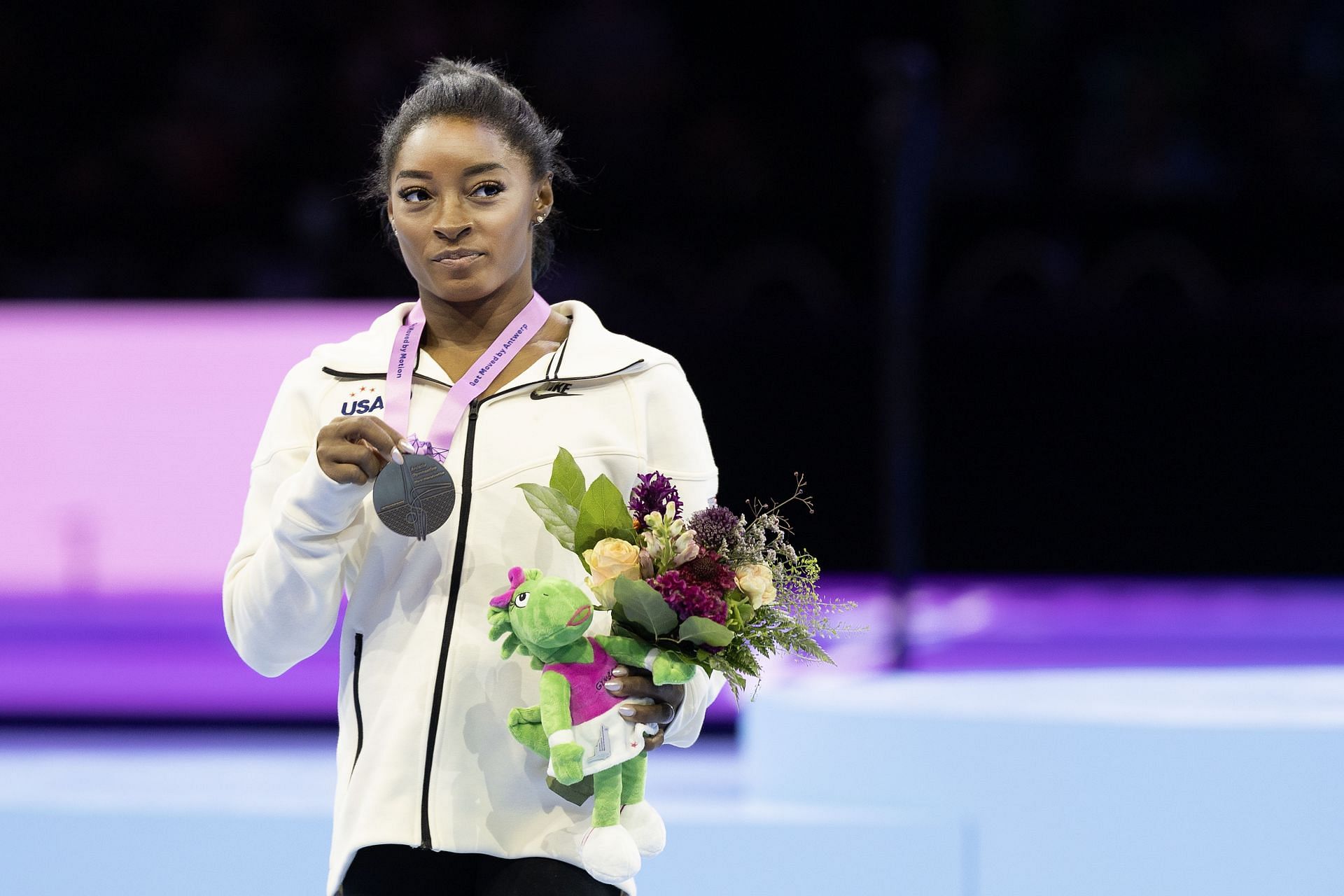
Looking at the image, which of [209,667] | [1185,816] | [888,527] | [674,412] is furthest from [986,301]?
[674,412]

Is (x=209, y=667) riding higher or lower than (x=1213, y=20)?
lower

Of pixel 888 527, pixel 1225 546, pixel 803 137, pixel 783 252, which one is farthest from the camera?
pixel 803 137

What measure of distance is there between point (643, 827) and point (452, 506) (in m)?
0.43

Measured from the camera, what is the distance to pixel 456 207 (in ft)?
6.16

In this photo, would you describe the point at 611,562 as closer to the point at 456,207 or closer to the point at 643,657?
the point at 643,657

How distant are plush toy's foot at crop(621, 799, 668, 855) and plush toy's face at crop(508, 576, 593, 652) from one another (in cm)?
24

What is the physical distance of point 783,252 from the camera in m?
5.79

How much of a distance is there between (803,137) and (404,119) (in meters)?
4.54

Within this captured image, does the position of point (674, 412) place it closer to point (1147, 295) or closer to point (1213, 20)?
point (1147, 295)

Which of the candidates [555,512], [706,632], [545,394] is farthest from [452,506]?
[706,632]

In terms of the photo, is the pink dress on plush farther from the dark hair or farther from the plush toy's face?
the dark hair

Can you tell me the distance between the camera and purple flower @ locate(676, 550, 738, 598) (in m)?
1.70

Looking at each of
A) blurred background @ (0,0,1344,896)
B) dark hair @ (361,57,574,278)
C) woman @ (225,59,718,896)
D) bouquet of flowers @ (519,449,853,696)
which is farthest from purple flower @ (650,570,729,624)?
blurred background @ (0,0,1344,896)

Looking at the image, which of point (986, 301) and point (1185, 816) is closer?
point (1185, 816)
